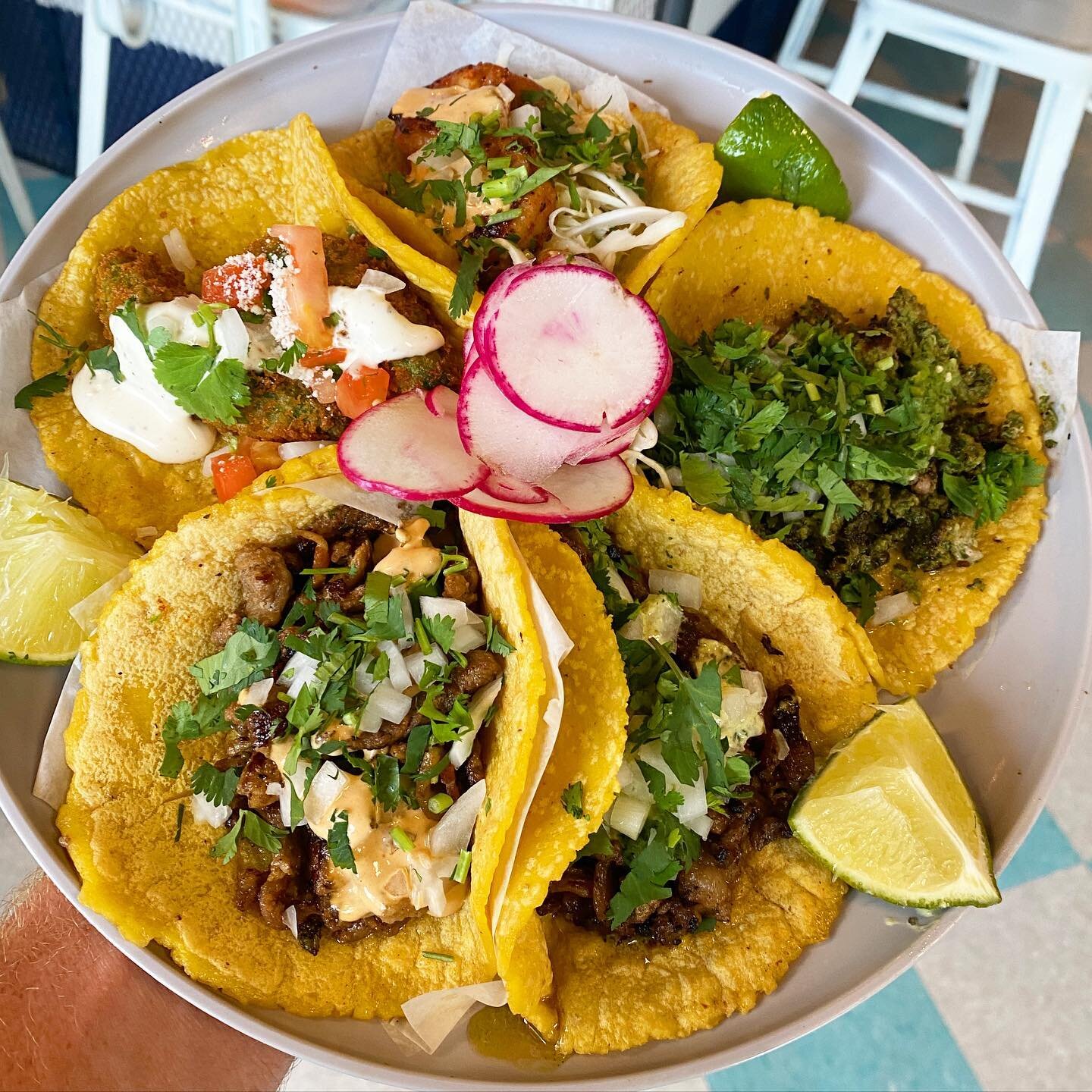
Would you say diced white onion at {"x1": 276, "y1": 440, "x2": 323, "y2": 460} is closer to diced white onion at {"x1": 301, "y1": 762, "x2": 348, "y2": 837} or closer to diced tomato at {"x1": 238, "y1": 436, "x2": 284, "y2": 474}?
diced tomato at {"x1": 238, "y1": 436, "x2": 284, "y2": 474}

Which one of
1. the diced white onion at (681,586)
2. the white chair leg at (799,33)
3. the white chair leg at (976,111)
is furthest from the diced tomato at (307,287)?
the white chair leg at (976,111)

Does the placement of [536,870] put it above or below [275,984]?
above

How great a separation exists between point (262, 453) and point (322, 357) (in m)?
0.27

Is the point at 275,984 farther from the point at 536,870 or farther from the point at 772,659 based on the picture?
the point at 772,659

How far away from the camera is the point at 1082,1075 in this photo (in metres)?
3.09

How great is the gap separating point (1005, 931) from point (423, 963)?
2.23 meters

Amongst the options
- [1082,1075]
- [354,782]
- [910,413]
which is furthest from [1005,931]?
[354,782]

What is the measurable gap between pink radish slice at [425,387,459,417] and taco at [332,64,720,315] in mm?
227

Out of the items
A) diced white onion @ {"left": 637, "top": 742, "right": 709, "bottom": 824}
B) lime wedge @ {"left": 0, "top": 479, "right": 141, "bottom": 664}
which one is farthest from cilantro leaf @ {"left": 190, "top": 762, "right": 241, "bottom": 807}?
diced white onion @ {"left": 637, "top": 742, "right": 709, "bottom": 824}

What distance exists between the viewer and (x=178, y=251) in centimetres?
225

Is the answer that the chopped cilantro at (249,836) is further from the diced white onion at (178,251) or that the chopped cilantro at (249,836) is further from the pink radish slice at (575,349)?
the diced white onion at (178,251)

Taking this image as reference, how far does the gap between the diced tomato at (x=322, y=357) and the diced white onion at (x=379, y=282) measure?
0.52 ft

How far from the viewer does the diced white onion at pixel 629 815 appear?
1.94 m

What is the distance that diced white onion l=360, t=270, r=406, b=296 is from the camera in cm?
212
